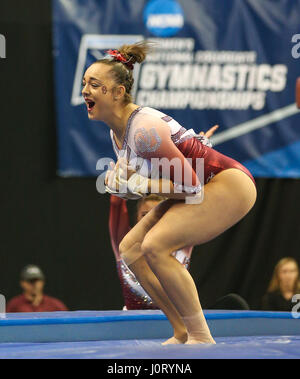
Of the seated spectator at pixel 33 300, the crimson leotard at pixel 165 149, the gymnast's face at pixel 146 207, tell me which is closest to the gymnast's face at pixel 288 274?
the gymnast's face at pixel 146 207

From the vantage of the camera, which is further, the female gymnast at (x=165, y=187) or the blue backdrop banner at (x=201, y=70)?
the blue backdrop banner at (x=201, y=70)

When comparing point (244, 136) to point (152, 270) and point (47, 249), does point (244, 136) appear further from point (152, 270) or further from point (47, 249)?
point (152, 270)

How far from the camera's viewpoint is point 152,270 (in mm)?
2838

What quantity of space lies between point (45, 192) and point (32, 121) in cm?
57

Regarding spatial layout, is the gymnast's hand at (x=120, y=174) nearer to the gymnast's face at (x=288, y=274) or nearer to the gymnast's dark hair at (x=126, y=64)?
the gymnast's dark hair at (x=126, y=64)

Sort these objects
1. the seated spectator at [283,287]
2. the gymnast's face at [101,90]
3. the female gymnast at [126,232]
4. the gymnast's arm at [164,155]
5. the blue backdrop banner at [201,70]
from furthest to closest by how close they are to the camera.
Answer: the blue backdrop banner at [201,70]
the seated spectator at [283,287]
the female gymnast at [126,232]
the gymnast's face at [101,90]
the gymnast's arm at [164,155]

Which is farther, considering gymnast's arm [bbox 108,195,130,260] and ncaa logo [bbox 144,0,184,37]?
ncaa logo [bbox 144,0,184,37]

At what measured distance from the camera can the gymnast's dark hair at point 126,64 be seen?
2.94m

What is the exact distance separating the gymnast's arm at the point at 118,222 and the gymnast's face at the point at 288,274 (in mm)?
1314

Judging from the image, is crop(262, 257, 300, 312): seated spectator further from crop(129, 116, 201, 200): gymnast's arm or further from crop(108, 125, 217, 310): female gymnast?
crop(129, 116, 201, 200): gymnast's arm

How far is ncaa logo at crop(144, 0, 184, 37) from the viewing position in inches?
217

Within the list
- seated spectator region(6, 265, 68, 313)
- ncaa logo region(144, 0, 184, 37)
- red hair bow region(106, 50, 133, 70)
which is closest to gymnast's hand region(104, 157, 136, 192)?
red hair bow region(106, 50, 133, 70)

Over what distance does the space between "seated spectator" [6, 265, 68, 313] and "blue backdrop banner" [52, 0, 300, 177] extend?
100 cm
